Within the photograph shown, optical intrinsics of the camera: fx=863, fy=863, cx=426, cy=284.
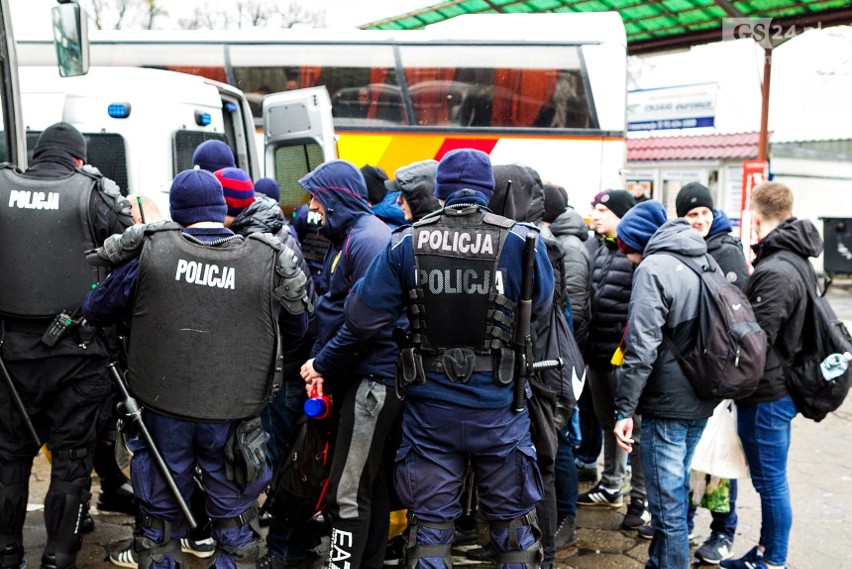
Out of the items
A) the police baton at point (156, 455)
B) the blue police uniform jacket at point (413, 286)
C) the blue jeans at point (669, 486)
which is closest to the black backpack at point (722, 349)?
the blue jeans at point (669, 486)

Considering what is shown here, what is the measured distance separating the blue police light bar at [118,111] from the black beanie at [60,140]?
1.87 metres

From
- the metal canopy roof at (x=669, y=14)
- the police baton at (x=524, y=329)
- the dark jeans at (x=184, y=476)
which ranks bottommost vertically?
the dark jeans at (x=184, y=476)

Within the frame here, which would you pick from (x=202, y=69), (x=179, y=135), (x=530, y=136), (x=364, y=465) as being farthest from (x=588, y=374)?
(x=202, y=69)

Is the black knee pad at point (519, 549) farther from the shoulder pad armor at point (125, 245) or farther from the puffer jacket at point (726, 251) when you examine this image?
the puffer jacket at point (726, 251)

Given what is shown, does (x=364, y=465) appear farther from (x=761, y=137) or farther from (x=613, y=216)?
(x=761, y=137)

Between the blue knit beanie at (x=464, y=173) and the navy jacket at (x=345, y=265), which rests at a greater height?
the blue knit beanie at (x=464, y=173)

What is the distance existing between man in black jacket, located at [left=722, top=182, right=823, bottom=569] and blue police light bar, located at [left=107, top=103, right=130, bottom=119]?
4.15 m

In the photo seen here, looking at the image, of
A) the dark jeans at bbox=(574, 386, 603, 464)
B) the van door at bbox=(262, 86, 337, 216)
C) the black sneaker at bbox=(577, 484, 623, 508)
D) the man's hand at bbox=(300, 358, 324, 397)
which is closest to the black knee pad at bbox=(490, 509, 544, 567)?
the man's hand at bbox=(300, 358, 324, 397)

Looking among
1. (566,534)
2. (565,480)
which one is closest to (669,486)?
(565,480)

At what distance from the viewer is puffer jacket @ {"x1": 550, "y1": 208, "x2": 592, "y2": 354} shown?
4.78m

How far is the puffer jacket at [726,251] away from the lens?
15.8 ft

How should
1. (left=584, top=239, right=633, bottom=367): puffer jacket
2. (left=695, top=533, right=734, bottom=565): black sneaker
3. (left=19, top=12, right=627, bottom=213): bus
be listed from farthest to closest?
(left=19, top=12, right=627, bottom=213): bus, (left=584, top=239, right=633, bottom=367): puffer jacket, (left=695, top=533, right=734, bottom=565): black sneaker

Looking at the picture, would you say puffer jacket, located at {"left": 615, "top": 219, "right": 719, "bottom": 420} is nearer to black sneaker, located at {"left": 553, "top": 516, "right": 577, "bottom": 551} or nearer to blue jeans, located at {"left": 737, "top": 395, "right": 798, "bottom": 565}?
blue jeans, located at {"left": 737, "top": 395, "right": 798, "bottom": 565}

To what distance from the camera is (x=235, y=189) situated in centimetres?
454
